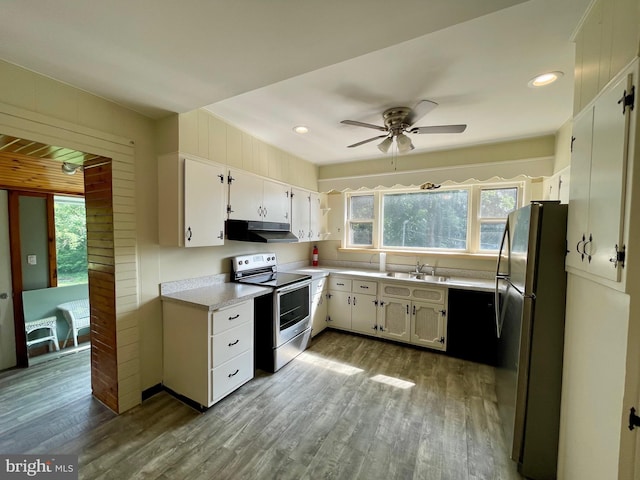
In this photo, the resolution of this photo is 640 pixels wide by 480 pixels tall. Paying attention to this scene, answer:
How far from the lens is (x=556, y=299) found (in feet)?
4.85

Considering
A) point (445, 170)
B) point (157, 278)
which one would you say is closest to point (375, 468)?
point (157, 278)

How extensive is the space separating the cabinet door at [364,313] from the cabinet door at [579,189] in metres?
2.36

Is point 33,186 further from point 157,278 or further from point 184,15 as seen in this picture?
point 184,15

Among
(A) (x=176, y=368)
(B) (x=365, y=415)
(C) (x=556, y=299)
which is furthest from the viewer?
(A) (x=176, y=368)

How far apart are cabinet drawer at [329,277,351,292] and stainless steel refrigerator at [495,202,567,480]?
223 cm

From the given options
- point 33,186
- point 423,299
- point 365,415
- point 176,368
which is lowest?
point 365,415

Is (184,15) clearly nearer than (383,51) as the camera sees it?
Yes

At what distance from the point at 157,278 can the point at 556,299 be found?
2.95 metres

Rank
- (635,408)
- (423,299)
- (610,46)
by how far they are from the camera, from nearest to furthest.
Answer: (635,408) → (610,46) → (423,299)

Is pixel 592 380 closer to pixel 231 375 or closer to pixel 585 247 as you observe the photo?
pixel 585 247

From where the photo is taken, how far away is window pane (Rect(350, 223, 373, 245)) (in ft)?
14.1

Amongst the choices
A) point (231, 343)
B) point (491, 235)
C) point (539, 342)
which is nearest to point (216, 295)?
point (231, 343)

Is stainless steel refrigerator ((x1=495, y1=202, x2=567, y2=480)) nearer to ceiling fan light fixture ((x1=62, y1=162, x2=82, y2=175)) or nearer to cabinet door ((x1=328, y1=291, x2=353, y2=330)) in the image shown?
cabinet door ((x1=328, y1=291, x2=353, y2=330))

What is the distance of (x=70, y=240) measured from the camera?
11.4 ft
